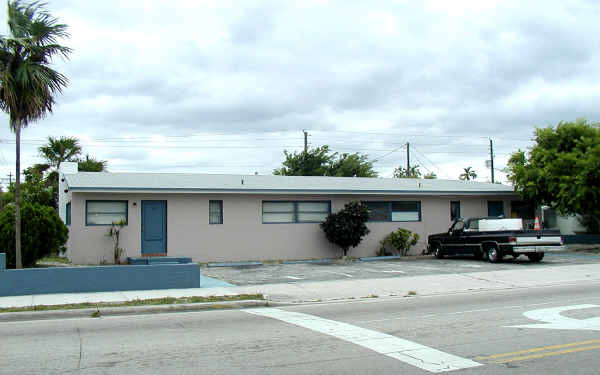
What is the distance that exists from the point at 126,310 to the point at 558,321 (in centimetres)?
822

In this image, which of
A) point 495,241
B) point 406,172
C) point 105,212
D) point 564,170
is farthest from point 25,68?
point 406,172

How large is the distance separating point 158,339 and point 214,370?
92.2 inches

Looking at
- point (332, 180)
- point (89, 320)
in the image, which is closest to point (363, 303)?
point (89, 320)

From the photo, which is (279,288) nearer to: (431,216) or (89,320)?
(89,320)

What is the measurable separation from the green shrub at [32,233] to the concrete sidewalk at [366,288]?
316cm

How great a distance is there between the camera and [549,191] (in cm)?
2641

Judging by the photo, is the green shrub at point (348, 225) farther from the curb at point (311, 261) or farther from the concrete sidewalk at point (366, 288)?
the concrete sidewalk at point (366, 288)

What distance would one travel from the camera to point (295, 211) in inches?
951

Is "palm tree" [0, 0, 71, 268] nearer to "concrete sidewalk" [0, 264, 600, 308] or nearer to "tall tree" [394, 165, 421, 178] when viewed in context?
"concrete sidewalk" [0, 264, 600, 308]

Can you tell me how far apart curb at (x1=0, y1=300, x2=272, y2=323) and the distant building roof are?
9.41 m

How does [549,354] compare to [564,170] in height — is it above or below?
below

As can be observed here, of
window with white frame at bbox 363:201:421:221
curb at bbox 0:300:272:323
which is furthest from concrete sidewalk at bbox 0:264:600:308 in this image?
window with white frame at bbox 363:201:421:221

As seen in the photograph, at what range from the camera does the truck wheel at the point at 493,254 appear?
69.3ft

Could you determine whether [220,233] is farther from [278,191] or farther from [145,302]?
[145,302]
